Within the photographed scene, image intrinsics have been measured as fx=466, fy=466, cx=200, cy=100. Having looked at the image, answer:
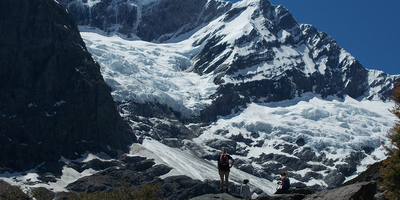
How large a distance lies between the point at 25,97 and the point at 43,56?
2018 cm

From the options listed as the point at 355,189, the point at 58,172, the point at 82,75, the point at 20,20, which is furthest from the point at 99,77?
the point at 355,189

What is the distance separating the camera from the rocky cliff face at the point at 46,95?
16288cm

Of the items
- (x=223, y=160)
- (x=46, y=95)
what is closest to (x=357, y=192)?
(x=223, y=160)

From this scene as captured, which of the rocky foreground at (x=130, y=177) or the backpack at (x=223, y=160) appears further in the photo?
the rocky foreground at (x=130, y=177)

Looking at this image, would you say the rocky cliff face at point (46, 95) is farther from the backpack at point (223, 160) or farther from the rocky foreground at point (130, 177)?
the backpack at point (223, 160)

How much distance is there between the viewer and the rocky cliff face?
163 m

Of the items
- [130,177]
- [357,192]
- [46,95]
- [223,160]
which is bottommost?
[130,177]

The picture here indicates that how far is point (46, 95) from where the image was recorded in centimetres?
17525

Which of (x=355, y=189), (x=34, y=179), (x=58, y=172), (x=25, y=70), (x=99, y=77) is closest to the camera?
(x=355, y=189)

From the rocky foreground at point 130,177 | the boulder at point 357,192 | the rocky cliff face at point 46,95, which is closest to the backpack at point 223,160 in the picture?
the boulder at point 357,192

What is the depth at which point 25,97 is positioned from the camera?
170375mm

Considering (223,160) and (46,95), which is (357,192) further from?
(46,95)

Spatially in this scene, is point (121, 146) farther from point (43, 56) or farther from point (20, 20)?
point (20, 20)

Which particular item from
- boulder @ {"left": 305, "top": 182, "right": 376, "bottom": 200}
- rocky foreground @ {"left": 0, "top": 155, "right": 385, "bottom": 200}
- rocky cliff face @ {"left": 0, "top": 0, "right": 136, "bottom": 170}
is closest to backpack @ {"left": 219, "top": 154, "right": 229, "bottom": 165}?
boulder @ {"left": 305, "top": 182, "right": 376, "bottom": 200}
